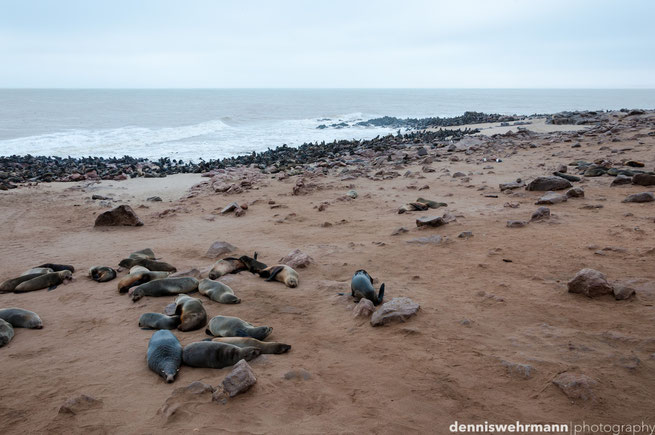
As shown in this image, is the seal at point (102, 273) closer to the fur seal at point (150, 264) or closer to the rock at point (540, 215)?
the fur seal at point (150, 264)

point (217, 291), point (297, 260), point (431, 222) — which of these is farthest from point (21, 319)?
point (431, 222)

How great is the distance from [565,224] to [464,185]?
372 cm

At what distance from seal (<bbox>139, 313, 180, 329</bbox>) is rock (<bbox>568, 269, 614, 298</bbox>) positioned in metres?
A: 3.82

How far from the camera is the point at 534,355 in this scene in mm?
3137

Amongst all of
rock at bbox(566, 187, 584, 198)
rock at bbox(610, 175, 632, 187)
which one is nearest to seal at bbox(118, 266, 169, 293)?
rock at bbox(566, 187, 584, 198)

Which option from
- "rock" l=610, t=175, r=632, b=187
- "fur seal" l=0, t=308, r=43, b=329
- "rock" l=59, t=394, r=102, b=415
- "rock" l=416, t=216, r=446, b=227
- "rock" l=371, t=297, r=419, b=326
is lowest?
"fur seal" l=0, t=308, r=43, b=329

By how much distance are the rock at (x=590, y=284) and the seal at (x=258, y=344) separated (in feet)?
9.07

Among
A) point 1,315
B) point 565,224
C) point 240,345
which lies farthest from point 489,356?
point 1,315

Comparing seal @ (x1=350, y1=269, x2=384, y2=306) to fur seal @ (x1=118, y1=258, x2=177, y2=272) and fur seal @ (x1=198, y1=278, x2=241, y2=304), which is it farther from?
fur seal @ (x1=118, y1=258, x2=177, y2=272)

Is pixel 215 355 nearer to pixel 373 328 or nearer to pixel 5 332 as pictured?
pixel 373 328

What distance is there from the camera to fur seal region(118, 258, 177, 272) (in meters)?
5.70

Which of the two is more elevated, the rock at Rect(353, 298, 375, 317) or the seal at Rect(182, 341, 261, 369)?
the rock at Rect(353, 298, 375, 317)

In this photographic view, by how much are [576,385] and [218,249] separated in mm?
4911

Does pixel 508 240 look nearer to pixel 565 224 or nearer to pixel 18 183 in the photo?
pixel 565 224
